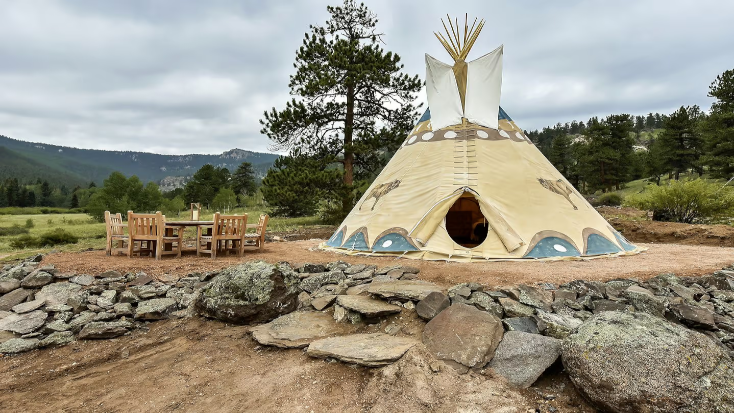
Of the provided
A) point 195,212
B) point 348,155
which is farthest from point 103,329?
point 348,155

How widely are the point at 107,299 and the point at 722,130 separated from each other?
33029 mm

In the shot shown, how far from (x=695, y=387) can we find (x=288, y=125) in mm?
15043

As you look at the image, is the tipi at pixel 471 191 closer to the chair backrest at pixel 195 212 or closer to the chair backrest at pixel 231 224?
the chair backrest at pixel 231 224

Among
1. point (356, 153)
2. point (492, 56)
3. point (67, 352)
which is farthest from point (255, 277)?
point (356, 153)

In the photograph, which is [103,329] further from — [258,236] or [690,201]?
[690,201]

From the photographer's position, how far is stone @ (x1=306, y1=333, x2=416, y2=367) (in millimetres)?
2906

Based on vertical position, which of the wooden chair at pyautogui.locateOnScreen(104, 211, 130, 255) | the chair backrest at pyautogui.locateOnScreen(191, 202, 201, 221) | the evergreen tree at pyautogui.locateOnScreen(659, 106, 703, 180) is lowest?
the wooden chair at pyautogui.locateOnScreen(104, 211, 130, 255)

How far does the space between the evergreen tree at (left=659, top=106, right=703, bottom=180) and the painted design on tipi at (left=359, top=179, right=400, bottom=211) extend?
3805 centimetres

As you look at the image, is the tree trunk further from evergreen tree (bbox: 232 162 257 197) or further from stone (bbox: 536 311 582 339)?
evergreen tree (bbox: 232 162 257 197)

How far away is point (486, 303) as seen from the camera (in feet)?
12.0

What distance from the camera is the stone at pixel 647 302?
3565 millimetres

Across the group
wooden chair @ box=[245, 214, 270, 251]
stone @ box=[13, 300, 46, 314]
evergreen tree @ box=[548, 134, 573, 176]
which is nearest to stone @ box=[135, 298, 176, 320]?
stone @ box=[13, 300, 46, 314]

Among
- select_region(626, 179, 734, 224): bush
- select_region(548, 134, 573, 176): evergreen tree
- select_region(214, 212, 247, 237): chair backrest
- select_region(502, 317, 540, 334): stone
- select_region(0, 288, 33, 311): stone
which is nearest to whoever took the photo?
select_region(502, 317, 540, 334): stone

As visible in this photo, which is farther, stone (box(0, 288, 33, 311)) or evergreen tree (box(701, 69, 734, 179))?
evergreen tree (box(701, 69, 734, 179))
